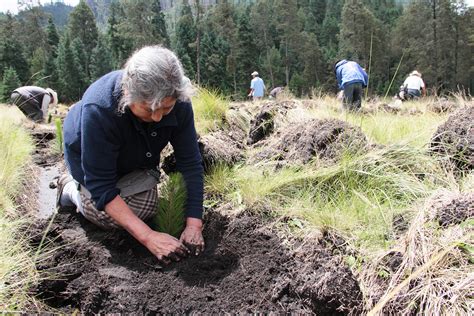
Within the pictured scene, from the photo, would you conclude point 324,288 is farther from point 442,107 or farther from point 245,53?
point 245,53

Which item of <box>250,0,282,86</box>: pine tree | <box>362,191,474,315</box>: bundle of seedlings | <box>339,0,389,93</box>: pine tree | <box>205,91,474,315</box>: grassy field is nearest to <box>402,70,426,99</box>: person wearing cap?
<box>205,91,474,315</box>: grassy field

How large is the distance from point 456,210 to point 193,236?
1335 mm

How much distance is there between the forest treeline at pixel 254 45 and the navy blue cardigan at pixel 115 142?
890 inches

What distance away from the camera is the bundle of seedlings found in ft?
4.80

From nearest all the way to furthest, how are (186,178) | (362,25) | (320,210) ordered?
(186,178) → (320,210) → (362,25)

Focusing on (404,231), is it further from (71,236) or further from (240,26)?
(240,26)

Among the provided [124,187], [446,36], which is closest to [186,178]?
[124,187]

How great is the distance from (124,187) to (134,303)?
0.79 meters

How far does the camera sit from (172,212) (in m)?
2.32

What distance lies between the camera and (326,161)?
9.71 ft

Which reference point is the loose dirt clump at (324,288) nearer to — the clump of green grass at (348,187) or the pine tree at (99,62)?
the clump of green grass at (348,187)

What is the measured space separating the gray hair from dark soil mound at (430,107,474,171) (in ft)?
6.48

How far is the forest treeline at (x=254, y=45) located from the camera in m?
31.4

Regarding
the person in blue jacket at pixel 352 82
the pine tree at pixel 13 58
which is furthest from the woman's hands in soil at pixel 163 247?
the pine tree at pixel 13 58
